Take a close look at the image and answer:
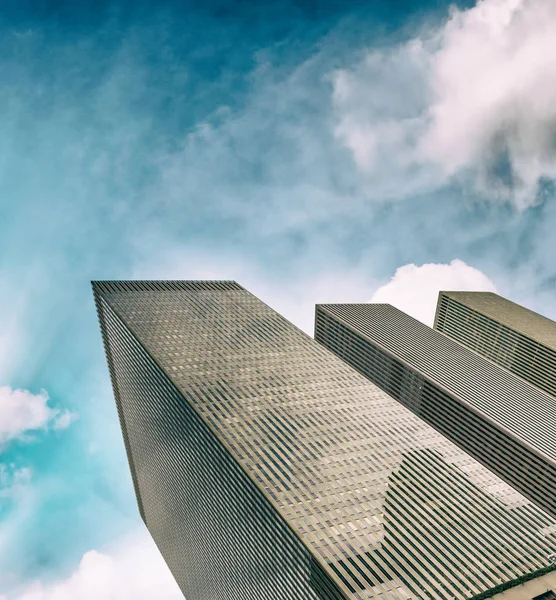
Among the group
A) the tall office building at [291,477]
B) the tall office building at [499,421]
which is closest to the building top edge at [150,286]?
the tall office building at [291,477]

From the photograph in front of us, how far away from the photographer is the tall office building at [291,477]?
84125 millimetres

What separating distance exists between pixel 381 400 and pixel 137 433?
3717 inches

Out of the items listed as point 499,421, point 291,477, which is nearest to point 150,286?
point 291,477

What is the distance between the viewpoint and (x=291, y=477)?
97.9 m

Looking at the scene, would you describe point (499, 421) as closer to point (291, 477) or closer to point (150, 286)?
point (291, 477)

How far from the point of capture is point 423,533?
8975 cm

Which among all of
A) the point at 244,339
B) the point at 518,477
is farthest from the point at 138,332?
the point at 518,477

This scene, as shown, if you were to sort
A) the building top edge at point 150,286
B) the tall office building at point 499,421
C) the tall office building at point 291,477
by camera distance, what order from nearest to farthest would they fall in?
1. the tall office building at point 291,477
2. the tall office building at point 499,421
3. the building top edge at point 150,286

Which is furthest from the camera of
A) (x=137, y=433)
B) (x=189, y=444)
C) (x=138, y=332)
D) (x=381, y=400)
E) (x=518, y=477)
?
(x=137, y=433)

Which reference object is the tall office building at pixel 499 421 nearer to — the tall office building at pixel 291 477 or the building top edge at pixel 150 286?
the tall office building at pixel 291 477

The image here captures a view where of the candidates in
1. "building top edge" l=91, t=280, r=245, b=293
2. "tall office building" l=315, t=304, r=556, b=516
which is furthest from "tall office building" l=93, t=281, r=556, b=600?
"tall office building" l=315, t=304, r=556, b=516

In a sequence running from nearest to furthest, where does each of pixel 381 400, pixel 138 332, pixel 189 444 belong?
pixel 189 444
pixel 381 400
pixel 138 332

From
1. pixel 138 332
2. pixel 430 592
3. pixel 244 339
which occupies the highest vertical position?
pixel 138 332

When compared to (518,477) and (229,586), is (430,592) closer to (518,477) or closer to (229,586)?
(229,586)
